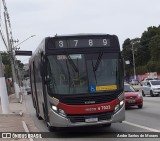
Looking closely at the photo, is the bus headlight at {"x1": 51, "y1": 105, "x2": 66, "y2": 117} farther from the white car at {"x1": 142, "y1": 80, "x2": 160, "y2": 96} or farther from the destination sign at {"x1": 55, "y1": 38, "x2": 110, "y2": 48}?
the white car at {"x1": 142, "y1": 80, "x2": 160, "y2": 96}

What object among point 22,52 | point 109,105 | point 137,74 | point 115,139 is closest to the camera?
point 115,139

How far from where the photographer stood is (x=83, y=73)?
44.2ft

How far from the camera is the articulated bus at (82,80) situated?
13.2 metres

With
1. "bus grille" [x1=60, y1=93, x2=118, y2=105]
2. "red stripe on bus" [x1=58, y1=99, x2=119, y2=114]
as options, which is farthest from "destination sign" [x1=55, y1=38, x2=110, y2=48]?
"red stripe on bus" [x1=58, y1=99, x2=119, y2=114]

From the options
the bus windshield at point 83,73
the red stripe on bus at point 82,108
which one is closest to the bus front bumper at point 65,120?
the red stripe on bus at point 82,108

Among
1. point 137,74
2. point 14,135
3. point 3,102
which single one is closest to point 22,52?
point 3,102

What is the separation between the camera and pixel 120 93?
13.7 m

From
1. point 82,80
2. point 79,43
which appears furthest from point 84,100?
point 79,43

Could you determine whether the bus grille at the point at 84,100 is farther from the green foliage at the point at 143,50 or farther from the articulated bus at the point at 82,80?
the green foliage at the point at 143,50

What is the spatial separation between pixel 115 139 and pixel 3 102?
12.2 m

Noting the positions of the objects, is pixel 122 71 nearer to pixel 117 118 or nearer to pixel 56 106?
pixel 117 118

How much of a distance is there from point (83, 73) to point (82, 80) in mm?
219

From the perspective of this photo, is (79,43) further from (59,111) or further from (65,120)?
(65,120)

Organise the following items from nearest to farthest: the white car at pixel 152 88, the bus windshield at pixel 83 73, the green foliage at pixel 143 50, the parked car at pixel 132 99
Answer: the bus windshield at pixel 83 73 → the parked car at pixel 132 99 → the white car at pixel 152 88 → the green foliage at pixel 143 50
